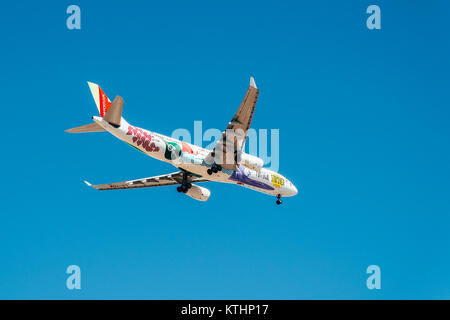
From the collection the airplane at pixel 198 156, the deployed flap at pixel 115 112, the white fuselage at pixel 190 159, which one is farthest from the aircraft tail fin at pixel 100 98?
the white fuselage at pixel 190 159

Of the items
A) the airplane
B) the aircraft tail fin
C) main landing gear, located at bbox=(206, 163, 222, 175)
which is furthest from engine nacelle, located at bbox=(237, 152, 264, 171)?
the aircraft tail fin

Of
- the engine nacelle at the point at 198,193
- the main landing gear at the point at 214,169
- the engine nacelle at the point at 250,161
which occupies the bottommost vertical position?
the engine nacelle at the point at 198,193

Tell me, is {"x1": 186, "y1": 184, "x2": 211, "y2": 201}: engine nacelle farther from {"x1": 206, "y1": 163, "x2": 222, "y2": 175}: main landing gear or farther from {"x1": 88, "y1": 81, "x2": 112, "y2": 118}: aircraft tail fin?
{"x1": 88, "y1": 81, "x2": 112, "y2": 118}: aircraft tail fin

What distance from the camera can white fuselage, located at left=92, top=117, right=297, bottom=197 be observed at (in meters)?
39.8

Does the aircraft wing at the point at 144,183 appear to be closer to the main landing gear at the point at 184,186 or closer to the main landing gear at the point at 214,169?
the main landing gear at the point at 184,186

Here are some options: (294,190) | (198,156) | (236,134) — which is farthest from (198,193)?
(236,134)

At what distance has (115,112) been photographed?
38000 mm

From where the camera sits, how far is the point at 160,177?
49.5 meters

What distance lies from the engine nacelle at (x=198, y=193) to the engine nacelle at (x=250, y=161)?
6.47 meters

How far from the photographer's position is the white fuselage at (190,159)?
39.8 metres

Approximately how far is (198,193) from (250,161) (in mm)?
7078

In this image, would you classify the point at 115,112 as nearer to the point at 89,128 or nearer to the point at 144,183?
the point at 89,128
